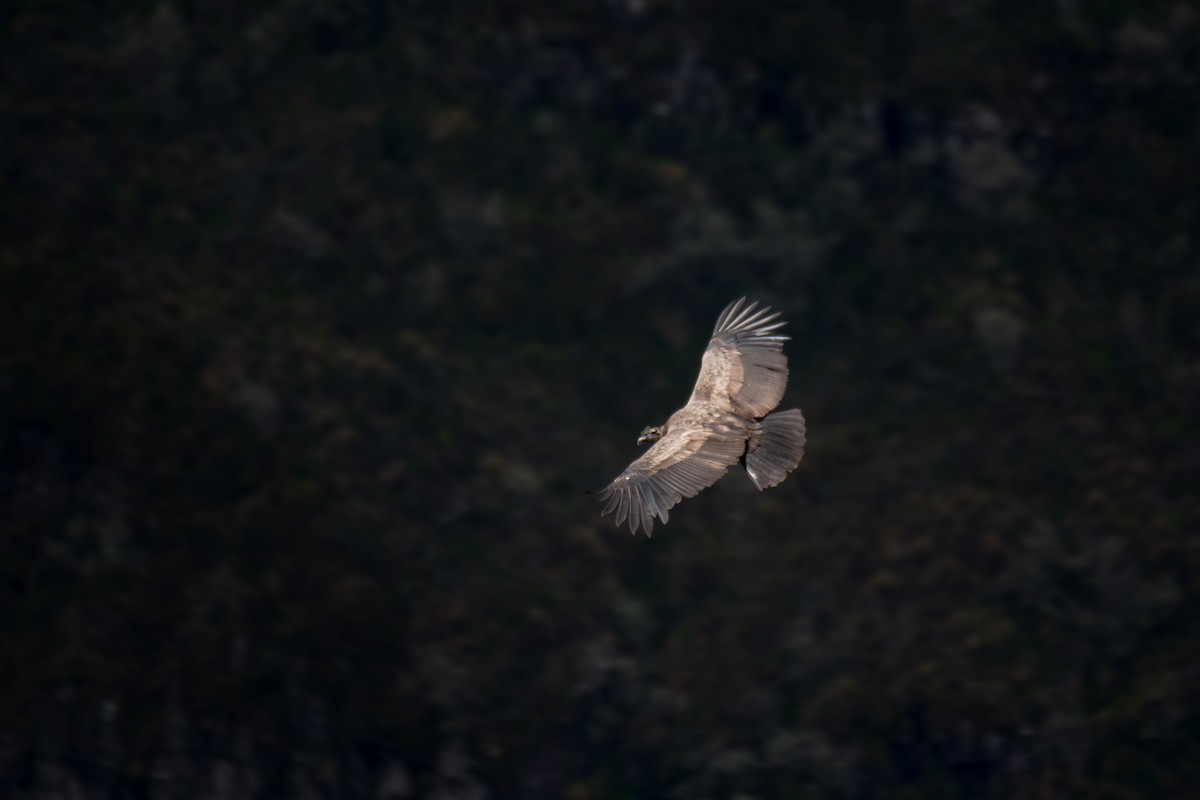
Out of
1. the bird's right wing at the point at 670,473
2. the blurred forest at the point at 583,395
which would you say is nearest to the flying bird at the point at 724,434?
the bird's right wing at the point at 670,473

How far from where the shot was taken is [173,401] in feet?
128

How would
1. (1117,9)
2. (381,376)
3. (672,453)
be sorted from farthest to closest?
(1117,9)
(381,376)
(672,453)

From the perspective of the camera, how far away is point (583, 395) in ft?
142

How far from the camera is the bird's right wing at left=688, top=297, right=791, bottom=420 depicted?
65.8 ft

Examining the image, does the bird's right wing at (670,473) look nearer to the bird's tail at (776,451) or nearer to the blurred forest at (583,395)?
the bird's tail at (776,451)

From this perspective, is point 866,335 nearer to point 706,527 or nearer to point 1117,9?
point 706,527

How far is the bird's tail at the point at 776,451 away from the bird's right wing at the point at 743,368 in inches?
10.6

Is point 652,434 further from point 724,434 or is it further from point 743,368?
point 743,368

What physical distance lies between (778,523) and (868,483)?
8.30ft

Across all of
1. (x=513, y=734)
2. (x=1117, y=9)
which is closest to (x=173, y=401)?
(x=513, y=734)

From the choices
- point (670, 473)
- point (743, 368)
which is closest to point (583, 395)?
point (743, 368)

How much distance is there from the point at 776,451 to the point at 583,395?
940 inches

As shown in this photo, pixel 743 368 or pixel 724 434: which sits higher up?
pixel 743 368

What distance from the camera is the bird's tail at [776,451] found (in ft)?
63.2
